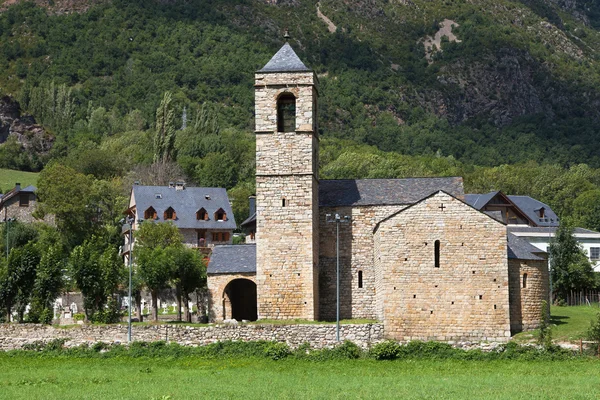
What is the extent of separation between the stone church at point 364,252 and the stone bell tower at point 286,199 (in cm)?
5

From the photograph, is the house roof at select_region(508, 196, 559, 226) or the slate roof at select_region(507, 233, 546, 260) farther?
the house roof at select_region(508, 196, 559, 226)

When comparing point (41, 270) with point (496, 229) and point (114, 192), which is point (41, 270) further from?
point (114, 192)

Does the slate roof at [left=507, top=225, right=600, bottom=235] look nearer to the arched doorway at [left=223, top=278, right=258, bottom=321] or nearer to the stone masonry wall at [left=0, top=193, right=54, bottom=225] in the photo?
the arched doorway at [left=223, top=278, right=258, bottom=321]

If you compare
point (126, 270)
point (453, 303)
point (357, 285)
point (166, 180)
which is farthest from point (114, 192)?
point (453, 303)

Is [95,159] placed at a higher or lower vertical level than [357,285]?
higher

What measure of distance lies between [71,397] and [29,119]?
131496 mm

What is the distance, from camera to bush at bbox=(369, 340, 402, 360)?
158 feet

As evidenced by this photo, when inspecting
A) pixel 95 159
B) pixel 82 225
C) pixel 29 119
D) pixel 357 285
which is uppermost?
pixel 29 119

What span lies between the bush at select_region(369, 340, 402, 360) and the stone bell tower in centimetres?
651

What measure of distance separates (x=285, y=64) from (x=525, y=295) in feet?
59.8

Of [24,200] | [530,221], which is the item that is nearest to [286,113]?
[530,221]

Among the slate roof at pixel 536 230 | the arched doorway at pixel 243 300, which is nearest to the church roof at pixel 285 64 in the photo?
the arched doorway at pixel 243 300

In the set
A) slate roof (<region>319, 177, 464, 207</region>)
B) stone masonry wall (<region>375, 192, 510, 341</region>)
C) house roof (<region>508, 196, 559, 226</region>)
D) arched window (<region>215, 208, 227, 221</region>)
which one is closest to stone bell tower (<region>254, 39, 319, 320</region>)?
slate roof (<region>319, 177, 464, 207</region>)

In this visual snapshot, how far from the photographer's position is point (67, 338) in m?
52.4
